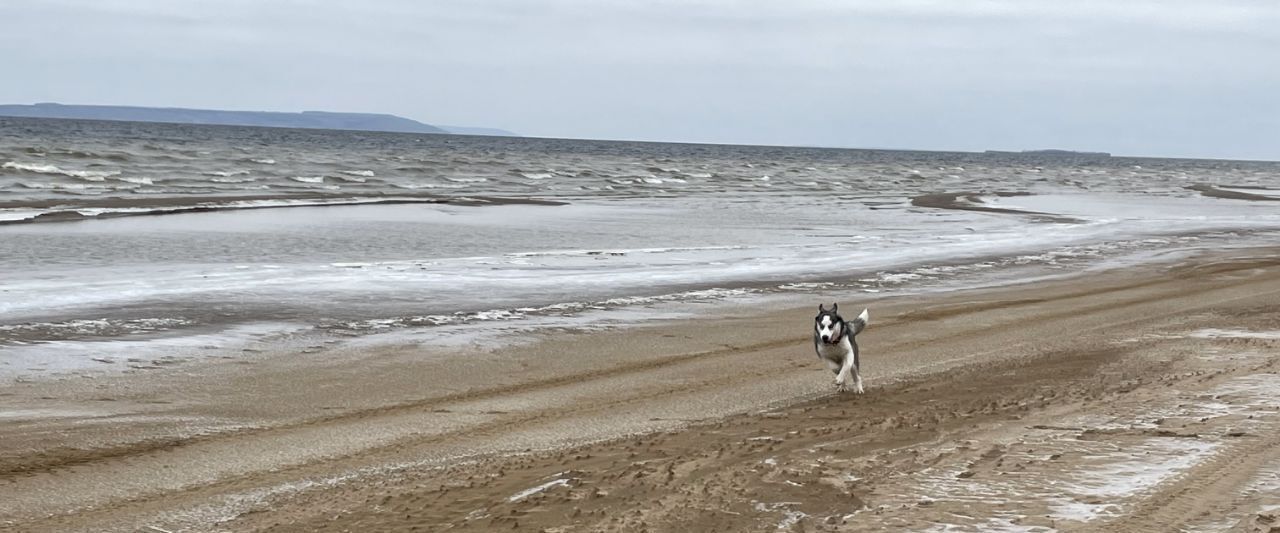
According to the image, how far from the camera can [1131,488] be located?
532cm

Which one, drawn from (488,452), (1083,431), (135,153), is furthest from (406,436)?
(135,153)

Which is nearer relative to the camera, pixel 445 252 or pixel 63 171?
pixel 445 252

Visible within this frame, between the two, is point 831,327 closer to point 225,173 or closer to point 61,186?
Result: point 61,186

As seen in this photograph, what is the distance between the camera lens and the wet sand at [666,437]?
516 cm

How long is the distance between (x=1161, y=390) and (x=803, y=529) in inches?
145

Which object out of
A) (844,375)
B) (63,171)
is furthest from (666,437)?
(63,171)

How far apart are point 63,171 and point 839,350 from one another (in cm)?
3311

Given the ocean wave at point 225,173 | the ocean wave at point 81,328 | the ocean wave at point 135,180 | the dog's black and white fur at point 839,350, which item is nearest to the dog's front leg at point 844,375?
the dog's black and white fur at point 839,350

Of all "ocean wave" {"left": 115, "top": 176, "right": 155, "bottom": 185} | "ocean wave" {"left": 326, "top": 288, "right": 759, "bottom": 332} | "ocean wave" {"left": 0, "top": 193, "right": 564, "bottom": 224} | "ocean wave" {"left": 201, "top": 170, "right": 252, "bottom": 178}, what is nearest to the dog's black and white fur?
"ocean wave" {"left": 326, "top": 288, "right": 759, "bottom": 332}

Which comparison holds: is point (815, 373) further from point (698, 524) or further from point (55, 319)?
point (55, 319)

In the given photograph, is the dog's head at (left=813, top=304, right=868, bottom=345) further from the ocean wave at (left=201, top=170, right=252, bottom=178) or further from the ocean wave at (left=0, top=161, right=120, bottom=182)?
the ocean wave at (left=201, top=170, right=252, bottom=178)

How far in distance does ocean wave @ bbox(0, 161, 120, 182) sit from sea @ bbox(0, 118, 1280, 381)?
103mm

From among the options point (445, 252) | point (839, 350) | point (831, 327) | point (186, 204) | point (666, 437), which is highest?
point (831, 327)

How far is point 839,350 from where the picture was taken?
816cm
